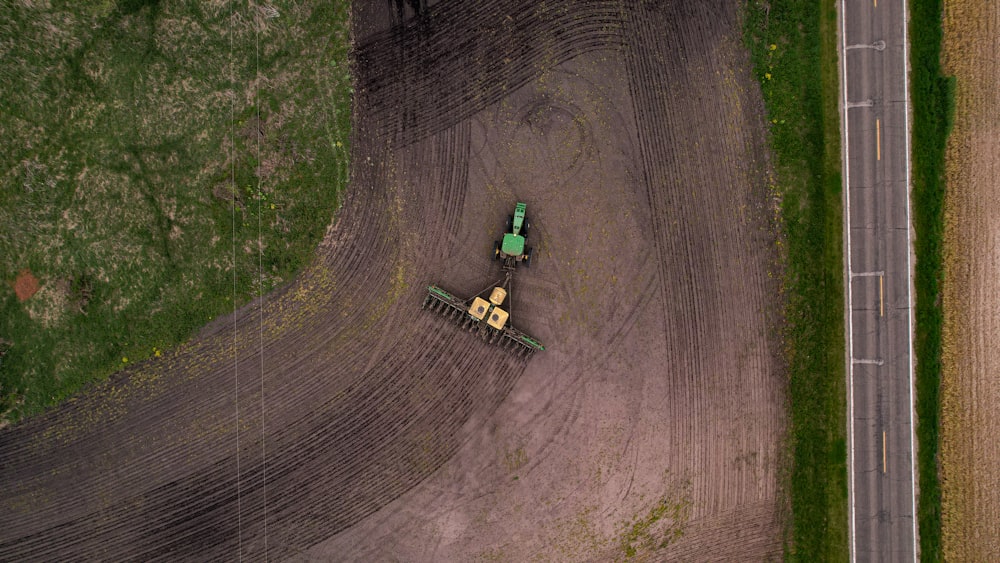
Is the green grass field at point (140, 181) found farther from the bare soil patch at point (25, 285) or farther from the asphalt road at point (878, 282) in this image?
the asphalt road at point (878, 282)

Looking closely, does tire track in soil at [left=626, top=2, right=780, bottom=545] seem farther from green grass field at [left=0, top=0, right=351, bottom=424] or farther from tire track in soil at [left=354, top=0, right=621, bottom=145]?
green grass field at [left=0, top=0, right=351, bottom=424]

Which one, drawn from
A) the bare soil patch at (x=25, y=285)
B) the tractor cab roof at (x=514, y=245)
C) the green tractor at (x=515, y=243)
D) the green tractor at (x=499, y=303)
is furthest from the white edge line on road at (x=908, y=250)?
the bare soil patch at (x=25, y=285)

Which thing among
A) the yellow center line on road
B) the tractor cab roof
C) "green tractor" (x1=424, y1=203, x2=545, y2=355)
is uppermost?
the yellow center line on road

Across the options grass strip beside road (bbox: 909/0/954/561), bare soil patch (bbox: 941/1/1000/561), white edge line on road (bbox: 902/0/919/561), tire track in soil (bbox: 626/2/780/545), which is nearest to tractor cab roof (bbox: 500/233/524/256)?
tire track in soil (bbox: 626/2/780/545)

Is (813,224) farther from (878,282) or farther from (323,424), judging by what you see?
(323,424)

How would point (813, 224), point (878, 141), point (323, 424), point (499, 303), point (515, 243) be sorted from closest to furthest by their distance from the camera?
point (515, 243) < point (499, 303) < point (878, 141) < point (813, 224) < point (323, 424)

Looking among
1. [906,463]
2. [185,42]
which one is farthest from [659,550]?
[185,42]

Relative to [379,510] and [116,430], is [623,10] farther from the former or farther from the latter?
[116,430]

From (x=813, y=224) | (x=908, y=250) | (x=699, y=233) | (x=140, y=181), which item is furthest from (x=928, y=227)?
(x=140, y=181)
